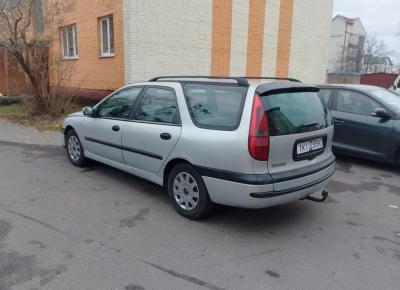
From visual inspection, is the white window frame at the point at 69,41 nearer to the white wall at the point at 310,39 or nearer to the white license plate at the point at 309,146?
the white wall at the point at 310,39

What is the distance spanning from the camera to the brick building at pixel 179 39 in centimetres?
1185

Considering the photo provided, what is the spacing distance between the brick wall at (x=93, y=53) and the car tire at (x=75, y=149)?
5.96 metres

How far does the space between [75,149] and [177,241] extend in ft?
11.2

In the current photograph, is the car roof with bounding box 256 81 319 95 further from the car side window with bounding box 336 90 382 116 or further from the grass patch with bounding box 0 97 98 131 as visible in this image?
the grass patch with bounding box 0 97 98 131

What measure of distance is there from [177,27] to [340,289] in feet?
37.1

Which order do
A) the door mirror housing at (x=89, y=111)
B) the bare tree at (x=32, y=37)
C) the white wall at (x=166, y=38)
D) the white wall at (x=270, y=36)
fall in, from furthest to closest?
the white wall at (x=270, y=36)
the white wall at (x=166, y=38)
the bare tree at (x=32, y=37)
the door mirror housing at (x=89, y=111)

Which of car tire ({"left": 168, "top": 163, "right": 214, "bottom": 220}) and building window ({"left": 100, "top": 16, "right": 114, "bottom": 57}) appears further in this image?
building window ({"left": 100, "top": 16, "right": 114, "bottom": 57})

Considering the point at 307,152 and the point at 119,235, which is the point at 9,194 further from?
the point at 307,152

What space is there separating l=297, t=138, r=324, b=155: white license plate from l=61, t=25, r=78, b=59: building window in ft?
40.8

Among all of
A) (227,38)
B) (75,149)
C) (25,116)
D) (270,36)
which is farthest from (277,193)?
(270,36)

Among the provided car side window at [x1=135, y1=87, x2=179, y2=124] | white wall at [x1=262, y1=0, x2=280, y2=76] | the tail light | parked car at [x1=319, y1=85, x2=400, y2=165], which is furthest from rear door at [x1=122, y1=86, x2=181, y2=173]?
white wall at [x1=262, y1=0, x2=280, y2=76]

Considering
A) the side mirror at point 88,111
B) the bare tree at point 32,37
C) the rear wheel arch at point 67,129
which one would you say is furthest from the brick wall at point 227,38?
the side mirror at point 88,111

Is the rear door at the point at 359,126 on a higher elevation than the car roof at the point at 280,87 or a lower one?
lower

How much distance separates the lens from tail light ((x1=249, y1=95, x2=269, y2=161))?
11.8 feet
